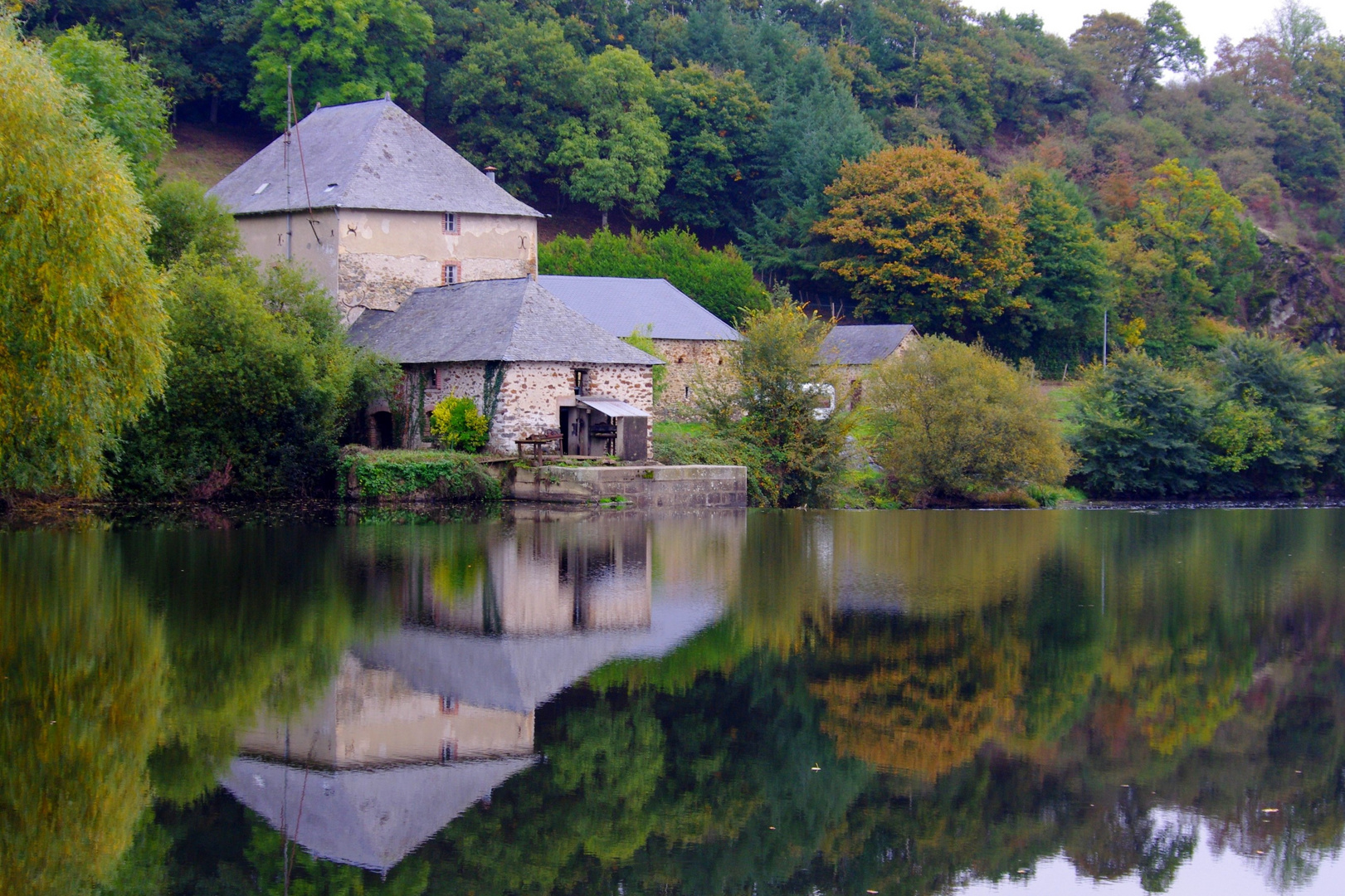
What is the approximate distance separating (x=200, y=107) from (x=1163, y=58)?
5776 centimetres

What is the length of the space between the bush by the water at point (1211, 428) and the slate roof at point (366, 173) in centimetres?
1687

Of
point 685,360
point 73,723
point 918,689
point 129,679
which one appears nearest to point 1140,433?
point 685,360

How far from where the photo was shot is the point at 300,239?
36.0m

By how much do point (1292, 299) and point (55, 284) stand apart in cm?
6309

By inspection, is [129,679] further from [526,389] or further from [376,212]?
[376,212]

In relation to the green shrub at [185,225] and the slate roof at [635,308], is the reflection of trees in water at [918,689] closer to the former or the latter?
the green shrub at [185,225]

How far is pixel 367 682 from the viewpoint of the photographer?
9.50 m

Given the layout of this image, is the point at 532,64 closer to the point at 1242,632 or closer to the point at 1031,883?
the point at 1242,632

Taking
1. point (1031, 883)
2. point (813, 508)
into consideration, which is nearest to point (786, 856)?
point (1031, 883)

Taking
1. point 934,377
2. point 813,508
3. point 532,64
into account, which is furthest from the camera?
point 532,64

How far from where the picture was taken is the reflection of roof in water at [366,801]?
256 inches

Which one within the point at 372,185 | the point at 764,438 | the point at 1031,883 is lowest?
the point at 1031,883

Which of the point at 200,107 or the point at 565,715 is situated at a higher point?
the point at 200,107

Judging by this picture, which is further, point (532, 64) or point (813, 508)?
point (532, 64)
